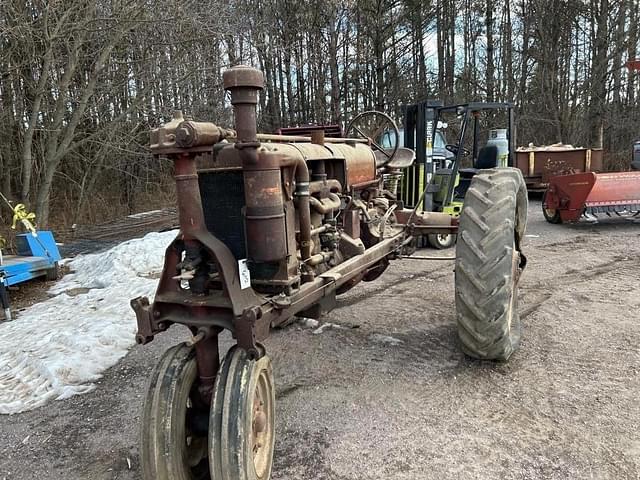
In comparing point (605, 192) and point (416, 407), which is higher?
point (605, 192)

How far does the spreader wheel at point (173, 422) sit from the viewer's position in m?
2.13

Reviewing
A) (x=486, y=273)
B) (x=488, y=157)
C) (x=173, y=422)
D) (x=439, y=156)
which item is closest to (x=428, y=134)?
(x=439, y=156)

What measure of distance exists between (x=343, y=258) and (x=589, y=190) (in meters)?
6.92

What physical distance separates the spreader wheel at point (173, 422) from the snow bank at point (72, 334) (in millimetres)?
1533

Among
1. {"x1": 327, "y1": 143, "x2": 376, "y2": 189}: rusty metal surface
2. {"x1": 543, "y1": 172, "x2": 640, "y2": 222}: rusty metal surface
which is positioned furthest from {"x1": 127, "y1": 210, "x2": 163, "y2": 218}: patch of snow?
{"x1": 543, "y1": 172, "x2": 640, "y2": 222}: rusty metal surface

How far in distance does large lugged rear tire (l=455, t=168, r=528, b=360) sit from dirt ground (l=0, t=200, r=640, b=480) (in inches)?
11.1

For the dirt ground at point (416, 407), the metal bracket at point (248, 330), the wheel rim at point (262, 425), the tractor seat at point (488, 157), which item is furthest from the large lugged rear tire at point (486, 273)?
the tractor seat at point (488, 157)

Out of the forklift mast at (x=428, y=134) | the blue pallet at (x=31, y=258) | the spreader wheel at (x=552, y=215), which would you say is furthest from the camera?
the spreader wheel at (x=552, y=215)

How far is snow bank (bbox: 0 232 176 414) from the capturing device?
140 inches

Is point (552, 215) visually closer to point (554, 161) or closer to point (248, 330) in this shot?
point (554, 161)

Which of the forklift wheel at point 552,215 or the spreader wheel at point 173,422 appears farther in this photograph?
the forklift wheel at point 552,215

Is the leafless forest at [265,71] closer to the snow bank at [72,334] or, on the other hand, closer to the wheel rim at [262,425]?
the snow bank at [72,334]

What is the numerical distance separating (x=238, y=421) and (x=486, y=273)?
1837 millimetres

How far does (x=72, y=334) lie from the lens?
4328 mm
